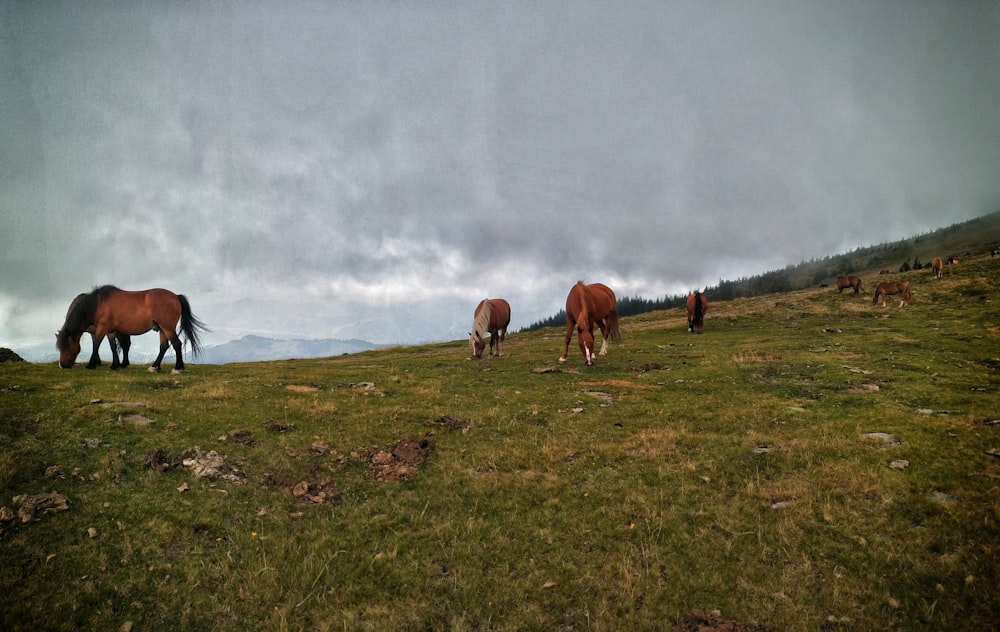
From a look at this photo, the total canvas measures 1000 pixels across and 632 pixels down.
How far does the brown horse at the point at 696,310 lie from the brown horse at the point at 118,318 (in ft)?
119

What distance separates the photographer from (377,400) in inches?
583

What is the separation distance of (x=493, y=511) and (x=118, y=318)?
18215 millimetres

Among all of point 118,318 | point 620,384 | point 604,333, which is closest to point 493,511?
point 620,384

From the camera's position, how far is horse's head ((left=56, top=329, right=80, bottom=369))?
17.5 m

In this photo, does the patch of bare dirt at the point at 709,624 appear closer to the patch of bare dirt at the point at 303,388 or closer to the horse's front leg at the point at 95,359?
the patch of bare dirt at the point at 303,388

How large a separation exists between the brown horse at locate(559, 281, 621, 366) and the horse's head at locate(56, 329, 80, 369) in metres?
22.2

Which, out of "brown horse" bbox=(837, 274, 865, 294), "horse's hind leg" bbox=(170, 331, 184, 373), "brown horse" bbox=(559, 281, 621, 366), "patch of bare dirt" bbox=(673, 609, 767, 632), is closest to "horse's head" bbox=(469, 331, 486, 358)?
"brown horse" bbox=(559, 281, 621, 366)

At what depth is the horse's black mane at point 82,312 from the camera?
1714 centimetres

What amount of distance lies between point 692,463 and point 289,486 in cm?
848

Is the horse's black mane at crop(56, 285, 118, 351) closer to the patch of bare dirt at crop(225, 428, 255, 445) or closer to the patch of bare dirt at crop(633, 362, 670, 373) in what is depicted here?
the patch of bare dirt at crop(225, 428, 255, 445)

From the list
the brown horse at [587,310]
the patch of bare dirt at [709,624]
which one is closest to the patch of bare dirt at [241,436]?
the patch of bare dirt at [709,624]

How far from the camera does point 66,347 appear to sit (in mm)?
17781

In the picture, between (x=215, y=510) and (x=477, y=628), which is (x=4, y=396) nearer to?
(x=215, y=510)

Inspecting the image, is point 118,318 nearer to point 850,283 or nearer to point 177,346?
point 177,346
